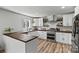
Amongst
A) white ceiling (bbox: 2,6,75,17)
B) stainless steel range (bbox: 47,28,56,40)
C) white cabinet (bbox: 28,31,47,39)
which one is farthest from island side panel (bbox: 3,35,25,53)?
stainless steel range (bbox: 47,28,56,40)

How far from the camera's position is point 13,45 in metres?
0.97

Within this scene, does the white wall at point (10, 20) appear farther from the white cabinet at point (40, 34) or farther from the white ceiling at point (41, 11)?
the white cabinet at point (40, 34)

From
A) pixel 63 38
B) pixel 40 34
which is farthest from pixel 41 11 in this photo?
pixel 63 38

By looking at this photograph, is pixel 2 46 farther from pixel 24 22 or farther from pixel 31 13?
pixel 31 13

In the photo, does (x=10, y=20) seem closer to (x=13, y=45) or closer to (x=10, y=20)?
(x=10, y=20)

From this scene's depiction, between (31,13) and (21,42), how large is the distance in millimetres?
496

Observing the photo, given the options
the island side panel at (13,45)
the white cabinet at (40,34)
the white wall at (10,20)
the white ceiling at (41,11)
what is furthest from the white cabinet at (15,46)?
the white ceiling at (41,11)

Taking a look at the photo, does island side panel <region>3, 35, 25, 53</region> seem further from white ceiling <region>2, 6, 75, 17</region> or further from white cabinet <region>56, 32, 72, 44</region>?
white cabinet <region>56, 32, 72, 44</region>

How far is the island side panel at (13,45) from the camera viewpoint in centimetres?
93

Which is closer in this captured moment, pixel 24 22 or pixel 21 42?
pixel 21 42
